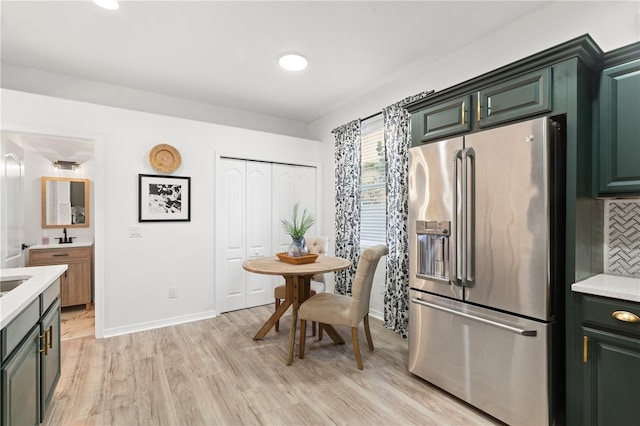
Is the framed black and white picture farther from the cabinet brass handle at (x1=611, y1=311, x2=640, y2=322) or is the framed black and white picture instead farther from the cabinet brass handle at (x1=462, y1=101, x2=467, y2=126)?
the cabinet brass handle at (x1=611, y1=311, x2=640, y2=322)

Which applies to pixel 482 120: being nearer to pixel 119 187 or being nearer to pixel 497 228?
pixel 497 228

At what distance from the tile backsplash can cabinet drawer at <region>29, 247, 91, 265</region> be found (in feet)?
18.1

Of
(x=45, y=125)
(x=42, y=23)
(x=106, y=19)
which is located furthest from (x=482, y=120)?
(x=45, y=125)

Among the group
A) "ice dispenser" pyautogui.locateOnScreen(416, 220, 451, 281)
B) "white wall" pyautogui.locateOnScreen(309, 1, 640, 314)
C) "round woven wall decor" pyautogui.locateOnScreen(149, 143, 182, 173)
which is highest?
"white wall" pyautogui.locateOnScreen(309, 1, 640, 314)

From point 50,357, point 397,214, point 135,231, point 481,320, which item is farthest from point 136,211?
point 481,320

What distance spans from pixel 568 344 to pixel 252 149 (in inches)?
148

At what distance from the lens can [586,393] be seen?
165 cm

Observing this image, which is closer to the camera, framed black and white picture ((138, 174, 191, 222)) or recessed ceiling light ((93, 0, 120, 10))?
recessed ceiling light ((93, 0, 120, 10))

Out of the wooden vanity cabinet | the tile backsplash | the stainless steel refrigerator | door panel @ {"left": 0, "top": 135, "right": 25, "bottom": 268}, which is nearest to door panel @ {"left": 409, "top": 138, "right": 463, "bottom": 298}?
the stainless steel refrigerator

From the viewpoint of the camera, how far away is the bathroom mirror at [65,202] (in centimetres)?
456

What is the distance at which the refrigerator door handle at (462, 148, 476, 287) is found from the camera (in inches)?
80.4

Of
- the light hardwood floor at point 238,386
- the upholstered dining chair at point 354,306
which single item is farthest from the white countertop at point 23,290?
the upholstered dining chair at point 354,306

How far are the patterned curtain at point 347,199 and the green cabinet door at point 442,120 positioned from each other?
151 centimetres

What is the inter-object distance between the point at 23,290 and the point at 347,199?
3.23 meters
